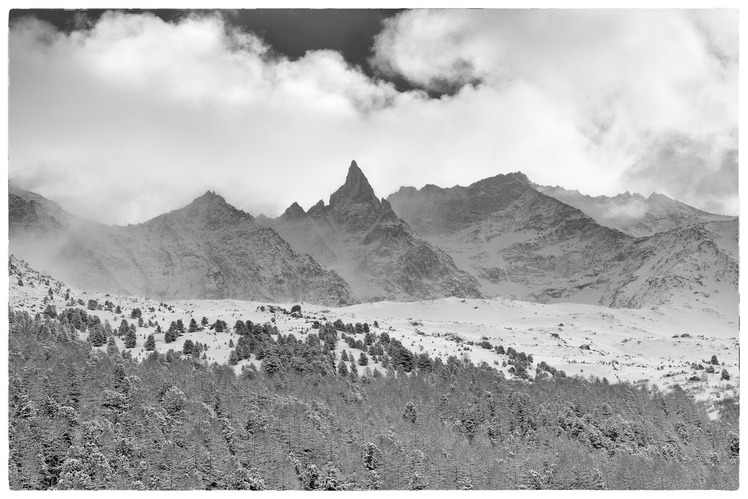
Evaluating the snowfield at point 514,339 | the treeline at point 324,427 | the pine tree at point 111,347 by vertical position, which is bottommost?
the treeline at point 324,427

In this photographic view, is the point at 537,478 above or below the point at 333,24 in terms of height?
below

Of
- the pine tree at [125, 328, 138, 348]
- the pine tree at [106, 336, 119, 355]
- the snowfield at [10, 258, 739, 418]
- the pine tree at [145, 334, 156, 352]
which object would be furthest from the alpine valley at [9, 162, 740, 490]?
the snowfield at [10, 258, 739, 418]

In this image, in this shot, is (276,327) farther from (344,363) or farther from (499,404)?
(499,404)

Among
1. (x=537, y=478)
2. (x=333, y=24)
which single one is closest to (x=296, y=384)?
(x=537, y=478)

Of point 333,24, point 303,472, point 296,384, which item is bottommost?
point 303,472

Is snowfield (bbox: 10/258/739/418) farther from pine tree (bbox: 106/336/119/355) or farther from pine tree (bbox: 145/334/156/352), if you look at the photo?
pine tree (bbox: 106/336/119/355)

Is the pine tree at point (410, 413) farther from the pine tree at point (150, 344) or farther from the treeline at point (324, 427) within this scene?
the pine tree at point (150, 344)

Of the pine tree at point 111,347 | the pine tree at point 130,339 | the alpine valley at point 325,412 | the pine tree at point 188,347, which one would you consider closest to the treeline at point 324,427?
the alpine valley at point 325,412

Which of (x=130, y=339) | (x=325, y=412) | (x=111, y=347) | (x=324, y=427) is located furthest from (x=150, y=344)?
(x=324, y=427)
